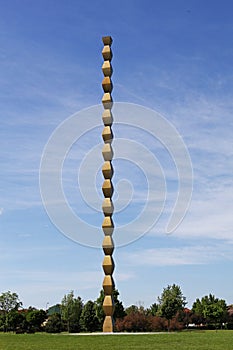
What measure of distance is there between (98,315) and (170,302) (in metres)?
6.81

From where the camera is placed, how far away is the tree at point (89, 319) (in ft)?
118

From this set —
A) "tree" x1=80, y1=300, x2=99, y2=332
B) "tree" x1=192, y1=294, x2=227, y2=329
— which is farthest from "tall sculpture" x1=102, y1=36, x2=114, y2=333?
"tree" x1=192, y1=294, x2=227, y2=329

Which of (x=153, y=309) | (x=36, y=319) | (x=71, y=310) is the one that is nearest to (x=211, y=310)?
(x=153, y=309)

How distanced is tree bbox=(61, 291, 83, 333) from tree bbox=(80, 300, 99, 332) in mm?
1698

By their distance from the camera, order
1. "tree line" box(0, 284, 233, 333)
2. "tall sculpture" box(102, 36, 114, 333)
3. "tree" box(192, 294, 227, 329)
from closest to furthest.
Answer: "tall sculpture" box(102, 36, 114, 333)
"tree line" box(0, 284, 233, 333)
"tree" box(192, 294, 227, 329)

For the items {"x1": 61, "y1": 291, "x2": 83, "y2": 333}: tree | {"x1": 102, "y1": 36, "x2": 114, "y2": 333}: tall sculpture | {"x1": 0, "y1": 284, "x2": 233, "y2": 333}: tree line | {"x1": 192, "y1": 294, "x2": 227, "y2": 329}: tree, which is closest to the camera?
{"x1": 102, "y1": 36, "x2": 114, "y2": 333}: tall sculpture

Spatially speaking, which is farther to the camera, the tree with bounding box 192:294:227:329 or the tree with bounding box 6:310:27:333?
the tree with bounding box 192:294:227:329

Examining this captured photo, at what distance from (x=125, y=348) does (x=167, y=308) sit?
26783mm

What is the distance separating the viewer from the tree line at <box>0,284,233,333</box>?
35062mm

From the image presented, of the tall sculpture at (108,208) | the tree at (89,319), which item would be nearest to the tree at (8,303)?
the tree at (89,319)

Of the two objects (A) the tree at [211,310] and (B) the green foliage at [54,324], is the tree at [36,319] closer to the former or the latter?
(B) the green foliage at [54,324]

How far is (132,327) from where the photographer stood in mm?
26375

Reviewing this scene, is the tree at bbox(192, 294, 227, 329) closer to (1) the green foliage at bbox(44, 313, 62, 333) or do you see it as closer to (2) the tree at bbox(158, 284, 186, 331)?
(2) the tree at bbox(158, 284, 186, 331)

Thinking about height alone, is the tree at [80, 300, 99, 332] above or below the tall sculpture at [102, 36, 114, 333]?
below
